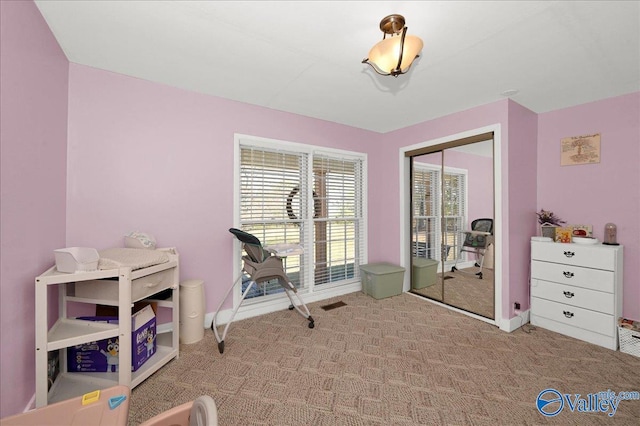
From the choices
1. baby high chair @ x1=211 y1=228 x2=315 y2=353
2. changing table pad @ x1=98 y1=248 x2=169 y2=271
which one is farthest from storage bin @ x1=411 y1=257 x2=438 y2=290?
changing table pad @ x1=98 y1=248 x2=169 y2=271

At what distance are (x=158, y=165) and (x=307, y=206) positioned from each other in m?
1.80

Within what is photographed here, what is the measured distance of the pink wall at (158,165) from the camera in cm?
223

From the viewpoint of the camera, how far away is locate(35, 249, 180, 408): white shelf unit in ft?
4.94

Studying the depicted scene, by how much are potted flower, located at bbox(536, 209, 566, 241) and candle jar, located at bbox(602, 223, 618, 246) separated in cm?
38

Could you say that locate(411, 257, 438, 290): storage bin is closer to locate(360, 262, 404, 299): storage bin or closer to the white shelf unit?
locate(360, 262, 404, 299): storage bin

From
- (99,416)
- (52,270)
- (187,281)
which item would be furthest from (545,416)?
(52,270)

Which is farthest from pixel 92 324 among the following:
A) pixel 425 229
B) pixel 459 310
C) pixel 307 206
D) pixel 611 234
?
pixel 611 234

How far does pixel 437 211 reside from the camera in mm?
3984

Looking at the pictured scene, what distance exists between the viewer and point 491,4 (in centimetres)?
154

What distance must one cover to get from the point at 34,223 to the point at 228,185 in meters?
1.56

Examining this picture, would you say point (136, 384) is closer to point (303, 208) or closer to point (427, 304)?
point (303, 208)

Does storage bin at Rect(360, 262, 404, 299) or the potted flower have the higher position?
the potted flower

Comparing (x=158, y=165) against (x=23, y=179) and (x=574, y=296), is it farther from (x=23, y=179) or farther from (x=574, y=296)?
(x=574, y=296)

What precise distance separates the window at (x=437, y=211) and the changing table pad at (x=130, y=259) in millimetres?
3487
